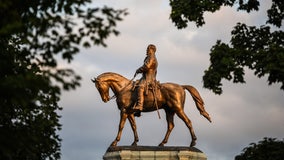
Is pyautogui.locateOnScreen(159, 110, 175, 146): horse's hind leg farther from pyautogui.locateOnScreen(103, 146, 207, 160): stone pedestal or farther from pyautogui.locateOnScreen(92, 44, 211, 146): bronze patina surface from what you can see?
pyautogui.locateOnScreen(103, 146, 207, 160): stone pedestal

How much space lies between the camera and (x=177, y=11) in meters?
23.2

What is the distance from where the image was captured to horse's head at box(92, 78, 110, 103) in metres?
24.4

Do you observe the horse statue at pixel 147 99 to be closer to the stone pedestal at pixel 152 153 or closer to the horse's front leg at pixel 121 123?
the horse's front leg at pixel 121 123

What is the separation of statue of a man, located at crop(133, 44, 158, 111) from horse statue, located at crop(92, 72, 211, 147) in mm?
284

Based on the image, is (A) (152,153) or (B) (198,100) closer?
(A) (152,153)

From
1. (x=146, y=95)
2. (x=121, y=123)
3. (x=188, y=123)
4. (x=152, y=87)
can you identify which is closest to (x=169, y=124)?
(x=188, y=123)

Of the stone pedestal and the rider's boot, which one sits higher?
the rider's boot

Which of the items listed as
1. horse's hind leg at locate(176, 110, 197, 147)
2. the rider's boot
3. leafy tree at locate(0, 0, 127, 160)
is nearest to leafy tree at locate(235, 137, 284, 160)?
horse's hind leg at locate(176, 110, 197, 147)

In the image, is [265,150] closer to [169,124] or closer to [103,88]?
[169,124]

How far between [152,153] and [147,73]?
2.69 m

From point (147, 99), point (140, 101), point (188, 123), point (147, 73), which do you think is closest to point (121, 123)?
point (140, 101)

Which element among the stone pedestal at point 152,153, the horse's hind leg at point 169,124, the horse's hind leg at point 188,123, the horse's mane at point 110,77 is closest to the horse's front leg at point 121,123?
the stone pedestal at point 152,153

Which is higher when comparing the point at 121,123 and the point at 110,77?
the point at 110,77

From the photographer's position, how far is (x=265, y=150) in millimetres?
23609
